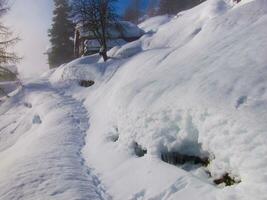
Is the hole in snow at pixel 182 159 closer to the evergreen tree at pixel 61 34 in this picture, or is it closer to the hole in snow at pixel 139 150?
the hole in snow at pixel 139 150

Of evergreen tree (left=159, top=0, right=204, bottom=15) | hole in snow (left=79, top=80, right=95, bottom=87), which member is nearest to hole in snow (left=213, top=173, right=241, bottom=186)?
hole in snow (left=79, top=80, right=95, bottom=87)

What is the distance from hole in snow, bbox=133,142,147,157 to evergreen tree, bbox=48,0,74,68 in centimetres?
4812

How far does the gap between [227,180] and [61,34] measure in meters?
52.3

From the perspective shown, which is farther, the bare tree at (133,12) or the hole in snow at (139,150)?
the bare tree at (133,12)

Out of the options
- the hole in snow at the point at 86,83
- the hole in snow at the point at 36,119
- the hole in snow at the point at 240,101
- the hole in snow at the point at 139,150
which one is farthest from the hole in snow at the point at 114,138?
the hole in snow at the point at 86,83

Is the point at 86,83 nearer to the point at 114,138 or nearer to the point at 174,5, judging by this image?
the point at 114,138

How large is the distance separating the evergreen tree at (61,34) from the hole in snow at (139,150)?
4812 cm

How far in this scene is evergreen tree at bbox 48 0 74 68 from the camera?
5671 cm

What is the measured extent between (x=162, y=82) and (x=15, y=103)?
22844 millimetres

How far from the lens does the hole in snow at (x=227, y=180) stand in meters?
6.94

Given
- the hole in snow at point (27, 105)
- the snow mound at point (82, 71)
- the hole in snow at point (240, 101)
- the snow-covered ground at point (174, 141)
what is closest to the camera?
the snow-covered ground at point (174, 141)

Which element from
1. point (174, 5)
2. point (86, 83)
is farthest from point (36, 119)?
point (174, 5)

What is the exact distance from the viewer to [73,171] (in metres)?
10.4

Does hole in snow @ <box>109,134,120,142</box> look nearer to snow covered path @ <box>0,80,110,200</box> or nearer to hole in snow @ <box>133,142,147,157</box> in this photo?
snow covered path @ <box>0,80,110,200</box>
